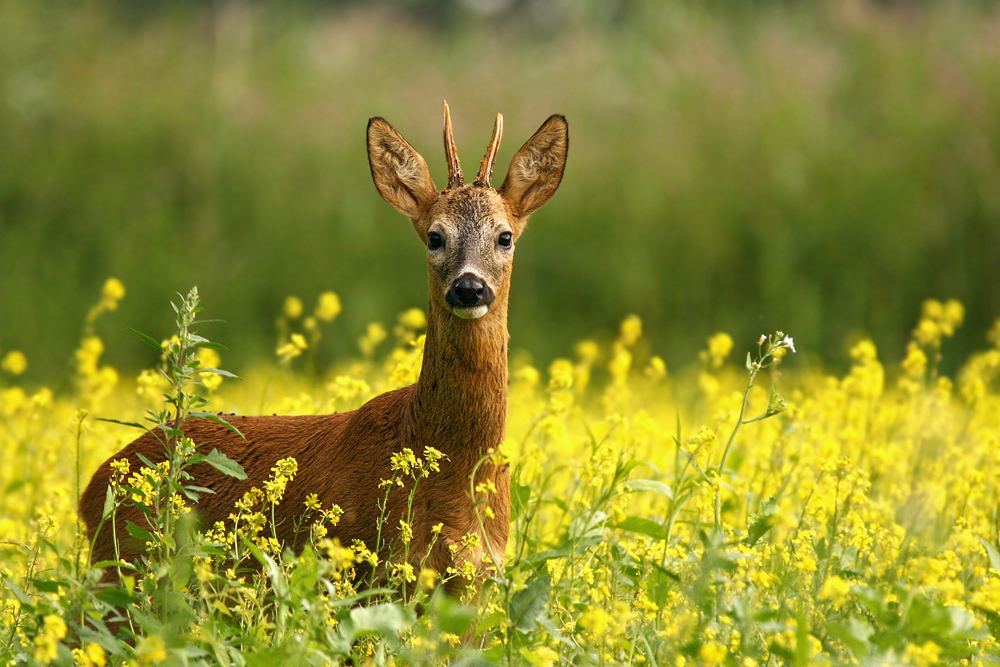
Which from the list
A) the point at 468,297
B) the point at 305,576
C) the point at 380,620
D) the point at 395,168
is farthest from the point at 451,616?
the point at 395,168

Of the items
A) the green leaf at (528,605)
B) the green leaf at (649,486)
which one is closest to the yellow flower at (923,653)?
the green leaf at (528,605)

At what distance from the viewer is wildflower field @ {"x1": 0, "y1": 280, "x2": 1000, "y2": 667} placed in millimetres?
2547

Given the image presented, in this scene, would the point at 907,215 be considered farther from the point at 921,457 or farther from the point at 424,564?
the point at 424,564

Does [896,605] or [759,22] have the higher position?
[759,22]

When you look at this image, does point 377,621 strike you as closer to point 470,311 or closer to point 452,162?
point 470,311

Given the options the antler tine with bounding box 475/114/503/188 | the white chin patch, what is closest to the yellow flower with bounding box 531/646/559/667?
the white chin patch

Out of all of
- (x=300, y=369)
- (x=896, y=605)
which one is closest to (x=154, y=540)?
(x=896, y=605)

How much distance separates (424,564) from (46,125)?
8.53 metres

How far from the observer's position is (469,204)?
11.9 feet

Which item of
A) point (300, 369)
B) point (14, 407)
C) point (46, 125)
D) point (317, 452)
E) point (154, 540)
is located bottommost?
point (154, 540)

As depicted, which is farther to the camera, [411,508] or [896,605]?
[411,508]

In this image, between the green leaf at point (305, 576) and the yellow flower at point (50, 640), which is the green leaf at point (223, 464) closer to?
the green leaf at point (305, 576)

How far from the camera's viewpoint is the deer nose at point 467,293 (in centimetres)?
334

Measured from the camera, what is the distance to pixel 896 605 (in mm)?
2941
